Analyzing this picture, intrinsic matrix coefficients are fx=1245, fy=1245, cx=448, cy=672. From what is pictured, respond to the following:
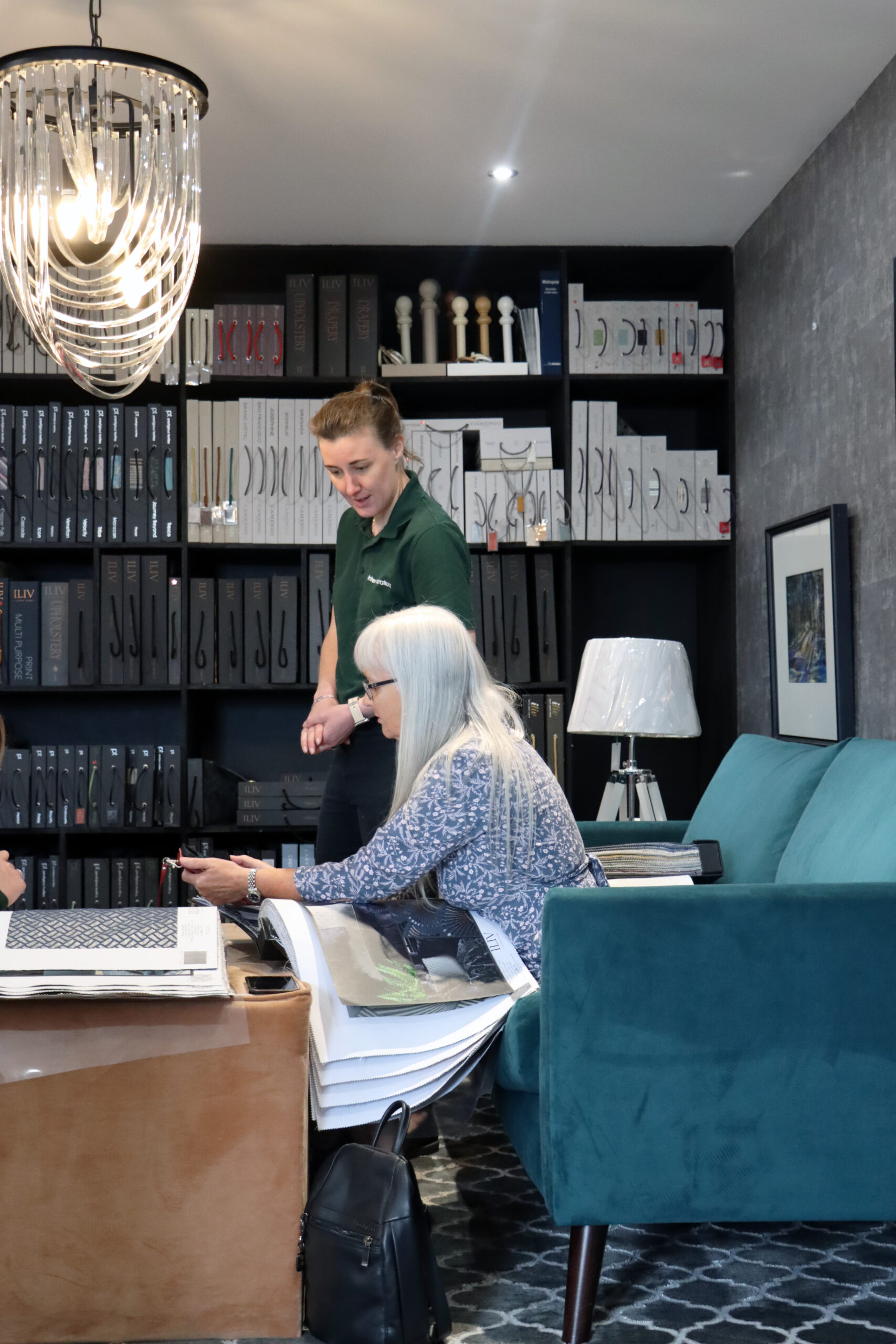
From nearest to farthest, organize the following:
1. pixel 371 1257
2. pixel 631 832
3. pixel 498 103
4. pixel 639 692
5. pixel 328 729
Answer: pixel 371 1257, pixel 328 729, pixel 631 832, pixel 498 103, pixel 639 692

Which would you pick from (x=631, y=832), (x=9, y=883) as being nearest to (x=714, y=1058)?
(x=9, y=883)

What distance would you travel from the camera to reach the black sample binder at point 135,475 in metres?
3.99

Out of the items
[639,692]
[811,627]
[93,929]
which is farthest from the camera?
[811,627]

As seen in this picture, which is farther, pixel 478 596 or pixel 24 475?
pixel 478 596

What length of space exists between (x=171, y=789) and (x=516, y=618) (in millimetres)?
1235

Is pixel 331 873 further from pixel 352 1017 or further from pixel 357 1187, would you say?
pixel 357 1187

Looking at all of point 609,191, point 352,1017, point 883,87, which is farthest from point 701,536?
point 352,1017

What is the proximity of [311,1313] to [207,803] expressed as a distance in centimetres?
250

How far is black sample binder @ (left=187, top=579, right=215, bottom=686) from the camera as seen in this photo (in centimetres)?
400

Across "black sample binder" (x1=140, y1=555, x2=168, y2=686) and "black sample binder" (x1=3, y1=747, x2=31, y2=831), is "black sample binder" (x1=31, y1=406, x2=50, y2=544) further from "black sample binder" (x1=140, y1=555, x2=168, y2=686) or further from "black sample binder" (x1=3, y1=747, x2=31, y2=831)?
"black sample binder" (x1=3, y1=747, x2=31, y2=831)

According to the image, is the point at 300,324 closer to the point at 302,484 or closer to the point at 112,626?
the point at 302,484

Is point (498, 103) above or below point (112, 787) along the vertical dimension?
above

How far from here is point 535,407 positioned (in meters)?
4.42

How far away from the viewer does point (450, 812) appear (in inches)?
74.1
